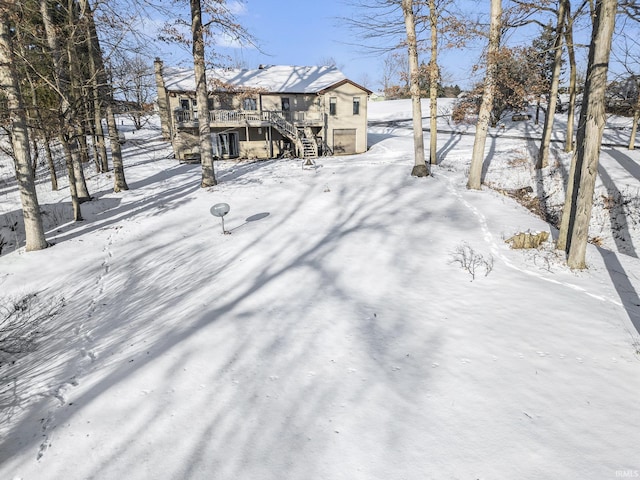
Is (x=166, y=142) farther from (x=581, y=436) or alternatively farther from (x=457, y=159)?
(x=581, y=436)

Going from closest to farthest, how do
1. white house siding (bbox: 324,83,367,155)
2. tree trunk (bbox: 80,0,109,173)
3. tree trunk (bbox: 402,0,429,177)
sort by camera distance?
tree trunk (bbox: 80,0,109,173), tree trunk (bbox: 402,0,429,177), white house siding (bbox: 324,83,367,155)

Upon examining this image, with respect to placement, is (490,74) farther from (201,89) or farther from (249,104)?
(249,104)

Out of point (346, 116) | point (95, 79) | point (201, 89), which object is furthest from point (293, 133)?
point (95, 79)

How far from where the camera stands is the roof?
2572 centimetres

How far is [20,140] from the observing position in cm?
934

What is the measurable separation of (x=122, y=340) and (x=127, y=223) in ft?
23.8

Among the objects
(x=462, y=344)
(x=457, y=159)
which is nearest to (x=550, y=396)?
(x=462, y=344)

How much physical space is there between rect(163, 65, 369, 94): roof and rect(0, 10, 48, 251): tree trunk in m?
16.1

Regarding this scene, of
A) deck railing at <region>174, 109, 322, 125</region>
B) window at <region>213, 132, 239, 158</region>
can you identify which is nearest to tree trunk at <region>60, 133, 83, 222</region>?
deck railing at <region>174, 109, 322, 125</region>

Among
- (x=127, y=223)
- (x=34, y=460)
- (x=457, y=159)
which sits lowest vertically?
(x=34, y=460)

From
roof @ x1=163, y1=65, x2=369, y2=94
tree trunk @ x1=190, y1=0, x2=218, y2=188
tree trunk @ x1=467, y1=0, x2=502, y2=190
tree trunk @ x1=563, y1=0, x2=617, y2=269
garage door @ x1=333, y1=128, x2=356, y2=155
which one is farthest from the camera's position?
garage door @ x1=333, y1=128, x2=356, y2=155

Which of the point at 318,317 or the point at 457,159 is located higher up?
the point at 457,159

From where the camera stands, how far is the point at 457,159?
800 inches

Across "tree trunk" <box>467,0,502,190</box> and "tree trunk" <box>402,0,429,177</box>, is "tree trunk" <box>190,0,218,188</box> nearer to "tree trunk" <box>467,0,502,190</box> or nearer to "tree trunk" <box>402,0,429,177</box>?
"tree trunk" <box>402,0,429,177</box>
